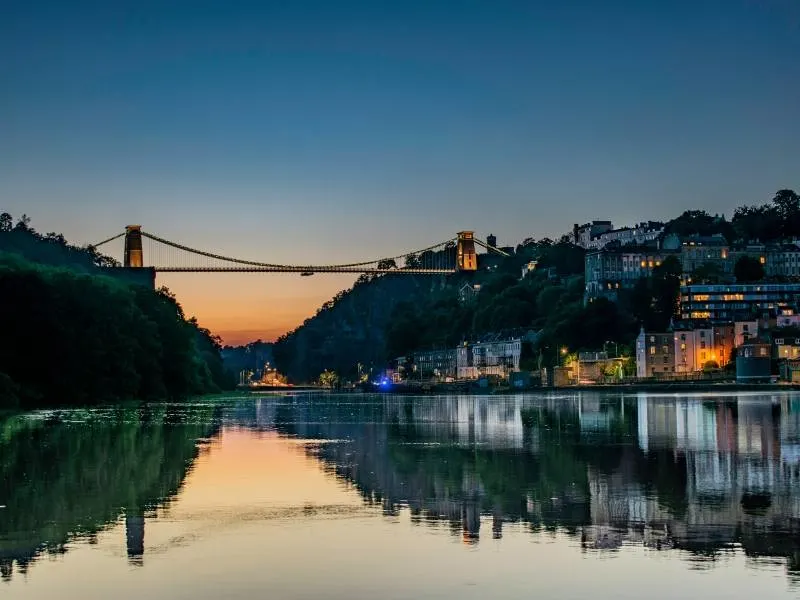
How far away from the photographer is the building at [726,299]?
500ft

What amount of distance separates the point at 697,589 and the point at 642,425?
29.5 m

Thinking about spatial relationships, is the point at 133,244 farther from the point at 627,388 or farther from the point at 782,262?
the point at 782,262

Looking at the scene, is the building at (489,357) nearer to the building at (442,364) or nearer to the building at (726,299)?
the building at (442,364)

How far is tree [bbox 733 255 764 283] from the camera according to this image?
531 ft

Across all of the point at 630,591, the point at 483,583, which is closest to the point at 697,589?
the point at 630,591

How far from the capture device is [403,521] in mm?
14734

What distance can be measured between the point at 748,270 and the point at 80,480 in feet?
493

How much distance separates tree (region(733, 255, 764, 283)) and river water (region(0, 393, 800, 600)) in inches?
5433

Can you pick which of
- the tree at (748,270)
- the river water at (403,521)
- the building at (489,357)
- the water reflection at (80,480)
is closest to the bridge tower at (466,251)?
the building at (489,357)

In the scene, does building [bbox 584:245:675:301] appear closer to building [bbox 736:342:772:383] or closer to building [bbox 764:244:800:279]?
building [bbox 764:244:800:279]

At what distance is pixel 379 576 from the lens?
1129cm

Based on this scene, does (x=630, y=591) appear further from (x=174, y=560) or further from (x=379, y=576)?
(x=174, y=560)

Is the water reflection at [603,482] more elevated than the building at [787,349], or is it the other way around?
the building at [787,349]

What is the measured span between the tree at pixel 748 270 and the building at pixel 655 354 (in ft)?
90.5
